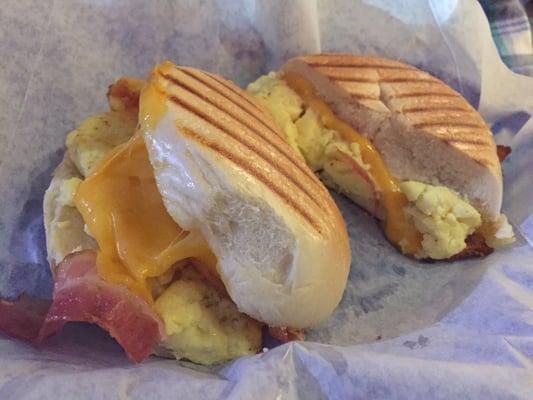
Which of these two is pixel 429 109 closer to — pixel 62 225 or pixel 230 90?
pixel 230 90

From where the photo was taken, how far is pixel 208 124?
5.74 feet

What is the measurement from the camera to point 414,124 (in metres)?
2.34

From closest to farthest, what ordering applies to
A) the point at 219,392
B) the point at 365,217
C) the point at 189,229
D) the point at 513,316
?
the point at 219,392 < the point at 189,229 < the point at 513,316 < the point at 365,217

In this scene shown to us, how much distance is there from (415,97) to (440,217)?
16.8 inches

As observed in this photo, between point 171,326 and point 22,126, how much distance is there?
0.88m

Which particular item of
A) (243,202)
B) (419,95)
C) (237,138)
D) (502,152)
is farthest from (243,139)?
(502,152)

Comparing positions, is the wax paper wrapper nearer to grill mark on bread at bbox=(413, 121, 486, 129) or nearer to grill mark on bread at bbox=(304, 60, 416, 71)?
grill mark on bread at bbox=(304, 60, 416, 71)

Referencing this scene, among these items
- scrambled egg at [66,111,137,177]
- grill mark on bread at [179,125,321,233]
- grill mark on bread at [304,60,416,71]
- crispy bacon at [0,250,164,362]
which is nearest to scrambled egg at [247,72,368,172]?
grill mark on bread at [304,60,416,71]

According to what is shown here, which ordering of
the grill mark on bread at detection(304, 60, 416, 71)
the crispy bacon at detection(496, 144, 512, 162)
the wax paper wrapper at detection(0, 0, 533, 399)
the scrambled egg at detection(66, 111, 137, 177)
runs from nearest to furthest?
the wax paper wrapper at detection(0, 0, 533, 399) < the scrambled egg at detection(66, 111, 137, 177) < the grill mark on bread at detection(304, 60, 416, 71) < the crispy bacon at detection(496, 144, 512, 162)

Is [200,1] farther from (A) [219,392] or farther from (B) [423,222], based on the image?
(A) [219,392]

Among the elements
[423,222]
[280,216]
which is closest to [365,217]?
[423,222]

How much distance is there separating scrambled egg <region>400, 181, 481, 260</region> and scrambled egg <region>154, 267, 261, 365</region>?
717 mm

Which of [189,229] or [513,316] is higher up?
[189,229]

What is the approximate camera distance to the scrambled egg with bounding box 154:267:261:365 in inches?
72.2
